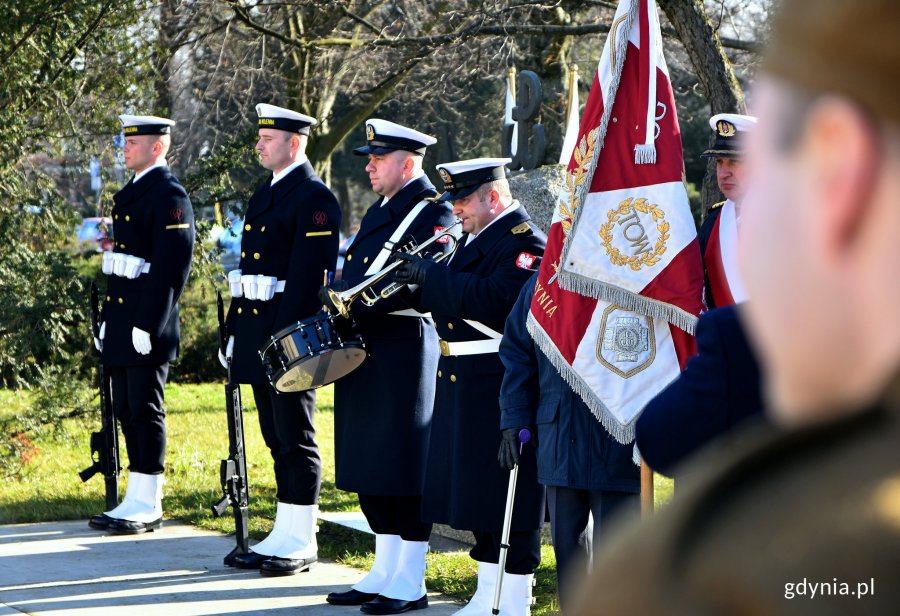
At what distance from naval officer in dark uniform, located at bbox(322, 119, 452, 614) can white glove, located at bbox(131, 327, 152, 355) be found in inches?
64.7

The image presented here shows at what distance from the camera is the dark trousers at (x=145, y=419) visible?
7.54 metres

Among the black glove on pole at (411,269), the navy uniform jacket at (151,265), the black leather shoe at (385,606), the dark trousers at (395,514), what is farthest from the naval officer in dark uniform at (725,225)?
the navy uniform jacket at (151,265)

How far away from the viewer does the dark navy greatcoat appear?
520 centimetres

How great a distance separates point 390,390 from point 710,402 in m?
3.71

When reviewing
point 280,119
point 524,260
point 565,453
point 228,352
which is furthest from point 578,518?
point 280,119

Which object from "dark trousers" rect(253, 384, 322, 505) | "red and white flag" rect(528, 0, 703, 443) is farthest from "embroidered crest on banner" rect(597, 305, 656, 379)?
"dark trousers" rect(253, 384, 322, 505)

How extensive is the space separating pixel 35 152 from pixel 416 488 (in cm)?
510

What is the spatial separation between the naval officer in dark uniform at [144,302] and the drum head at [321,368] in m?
1.67

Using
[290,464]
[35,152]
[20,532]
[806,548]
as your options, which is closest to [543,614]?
[290,464]

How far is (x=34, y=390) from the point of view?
9.36 meters

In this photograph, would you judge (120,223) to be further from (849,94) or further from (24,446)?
(849,94)

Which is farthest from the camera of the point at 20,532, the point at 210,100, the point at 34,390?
the point at 210,100

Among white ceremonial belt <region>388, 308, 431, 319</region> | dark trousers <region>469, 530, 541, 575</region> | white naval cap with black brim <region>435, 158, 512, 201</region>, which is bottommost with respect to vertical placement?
dark trousers <region>469, 530, 541, 575</region>

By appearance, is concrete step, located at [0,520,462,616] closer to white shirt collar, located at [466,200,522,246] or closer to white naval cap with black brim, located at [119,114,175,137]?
white shirt collar, located at [466,200,522,246]
